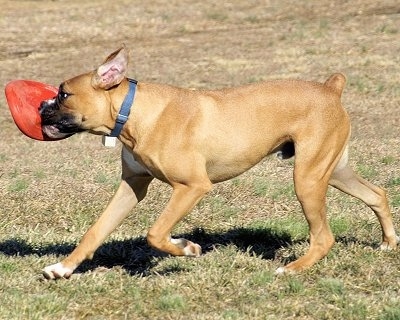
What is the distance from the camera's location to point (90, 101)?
266 inches

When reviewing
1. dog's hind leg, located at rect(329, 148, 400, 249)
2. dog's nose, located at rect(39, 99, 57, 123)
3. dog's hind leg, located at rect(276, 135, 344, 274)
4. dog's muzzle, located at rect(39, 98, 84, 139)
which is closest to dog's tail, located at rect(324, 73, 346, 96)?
dog's hind leg, located at rect(276, 135, 344, 274)

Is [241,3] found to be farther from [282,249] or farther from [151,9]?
[282,249]

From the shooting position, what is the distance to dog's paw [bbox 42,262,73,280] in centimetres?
675

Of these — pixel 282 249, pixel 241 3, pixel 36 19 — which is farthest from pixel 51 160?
pixel 241 3

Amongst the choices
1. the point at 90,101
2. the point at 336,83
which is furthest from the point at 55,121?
the point at 336,83

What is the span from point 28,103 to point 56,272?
1302 millimetres

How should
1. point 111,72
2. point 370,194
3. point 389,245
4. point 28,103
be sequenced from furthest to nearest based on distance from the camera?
point 370,194 → point 389,245 → point 28,103 → point 111,72

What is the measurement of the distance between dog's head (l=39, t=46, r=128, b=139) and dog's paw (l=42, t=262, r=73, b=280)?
0.92m

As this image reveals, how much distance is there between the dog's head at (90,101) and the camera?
263 inches

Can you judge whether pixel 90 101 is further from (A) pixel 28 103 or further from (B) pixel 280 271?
(B) pixel 280 271

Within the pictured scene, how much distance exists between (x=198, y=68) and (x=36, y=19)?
274 inches

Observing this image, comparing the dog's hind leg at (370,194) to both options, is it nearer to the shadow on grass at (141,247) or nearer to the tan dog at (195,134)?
the tan dog at (195,134)

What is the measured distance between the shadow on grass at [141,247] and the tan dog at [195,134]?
40 centimetres

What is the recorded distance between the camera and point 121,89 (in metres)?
6.77
